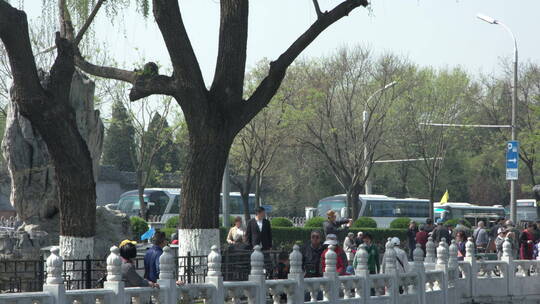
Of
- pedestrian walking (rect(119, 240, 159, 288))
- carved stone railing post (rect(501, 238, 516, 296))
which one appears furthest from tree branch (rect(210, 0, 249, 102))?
carved stone railing post (rect(501, 238, 516, 296))

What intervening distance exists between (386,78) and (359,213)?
29.5 ft

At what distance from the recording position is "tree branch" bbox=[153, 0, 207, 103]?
18.3 m

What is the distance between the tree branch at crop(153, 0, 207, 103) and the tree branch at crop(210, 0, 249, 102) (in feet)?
1.40

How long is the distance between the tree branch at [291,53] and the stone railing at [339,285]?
3.19 m

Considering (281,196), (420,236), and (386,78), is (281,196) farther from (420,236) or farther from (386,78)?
(420,236)

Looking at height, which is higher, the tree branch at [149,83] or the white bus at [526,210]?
the tree branch at [149,83]

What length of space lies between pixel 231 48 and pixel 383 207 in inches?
1624

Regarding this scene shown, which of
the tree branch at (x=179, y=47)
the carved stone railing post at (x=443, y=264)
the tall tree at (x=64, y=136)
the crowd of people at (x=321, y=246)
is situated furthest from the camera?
the carved stone railing post at (x=443, y=264)

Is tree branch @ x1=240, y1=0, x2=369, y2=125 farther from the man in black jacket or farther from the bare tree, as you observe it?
the bare tree

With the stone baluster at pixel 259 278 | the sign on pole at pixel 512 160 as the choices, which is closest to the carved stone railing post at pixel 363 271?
the stone baluster at pixel 259 278

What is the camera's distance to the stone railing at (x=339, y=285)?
12602 millimetres

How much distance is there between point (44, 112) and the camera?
17.2 metres

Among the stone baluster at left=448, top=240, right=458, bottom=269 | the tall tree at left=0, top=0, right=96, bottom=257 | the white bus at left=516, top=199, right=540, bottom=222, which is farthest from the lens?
the white bus at left=516, top=199, right=540, bottom=222

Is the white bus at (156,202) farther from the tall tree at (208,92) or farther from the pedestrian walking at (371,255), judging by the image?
the tall tree at (208,92)
